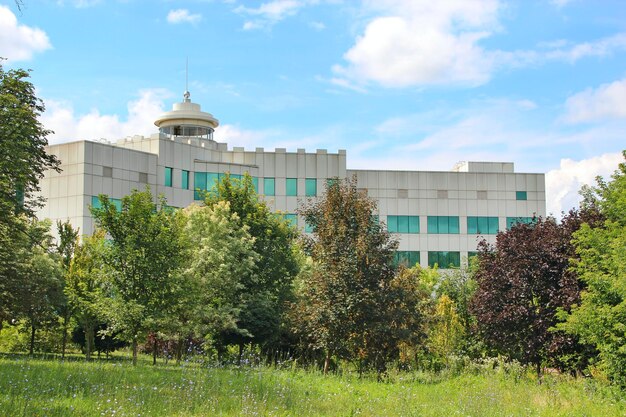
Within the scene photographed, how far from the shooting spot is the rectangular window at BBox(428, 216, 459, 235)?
6906 cm

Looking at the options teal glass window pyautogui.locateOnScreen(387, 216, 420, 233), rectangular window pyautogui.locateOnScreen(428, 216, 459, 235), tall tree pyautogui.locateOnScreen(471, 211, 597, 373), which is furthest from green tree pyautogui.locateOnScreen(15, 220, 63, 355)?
rectangular window pyautogui.locateOnScreen(428, 216, 459, 235)

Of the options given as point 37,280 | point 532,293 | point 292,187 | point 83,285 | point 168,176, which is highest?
point 168,176

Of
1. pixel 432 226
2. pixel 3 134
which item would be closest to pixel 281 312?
pixel 3 134

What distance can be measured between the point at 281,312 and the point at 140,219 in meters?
8.22

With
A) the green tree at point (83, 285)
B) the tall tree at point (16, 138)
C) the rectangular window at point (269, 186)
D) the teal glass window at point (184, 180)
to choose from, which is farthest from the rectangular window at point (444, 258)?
the tall tree at point (16, 138)

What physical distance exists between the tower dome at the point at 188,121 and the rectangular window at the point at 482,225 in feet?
84.4

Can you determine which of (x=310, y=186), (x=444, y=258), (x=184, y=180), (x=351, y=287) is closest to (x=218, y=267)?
(x=351, y=287)

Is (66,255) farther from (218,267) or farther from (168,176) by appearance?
(168,176)

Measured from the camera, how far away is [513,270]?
82.0 ft

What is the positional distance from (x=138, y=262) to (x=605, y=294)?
14.8 metres

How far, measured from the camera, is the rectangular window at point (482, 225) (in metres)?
69.6

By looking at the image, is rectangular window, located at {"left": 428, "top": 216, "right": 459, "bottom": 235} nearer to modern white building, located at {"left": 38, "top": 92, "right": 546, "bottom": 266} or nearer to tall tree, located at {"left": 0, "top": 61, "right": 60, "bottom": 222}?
modern white building, located at {"left": 38, "top": 92, "right": 546, "bottom": 266}

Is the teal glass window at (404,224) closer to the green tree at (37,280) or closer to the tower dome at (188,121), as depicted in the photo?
the tower dome at (188,121)

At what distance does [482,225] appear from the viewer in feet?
229
